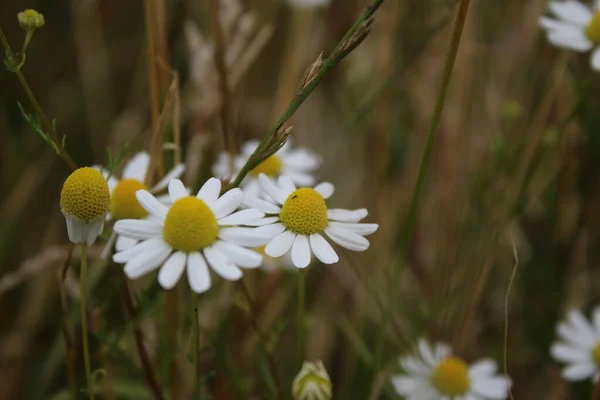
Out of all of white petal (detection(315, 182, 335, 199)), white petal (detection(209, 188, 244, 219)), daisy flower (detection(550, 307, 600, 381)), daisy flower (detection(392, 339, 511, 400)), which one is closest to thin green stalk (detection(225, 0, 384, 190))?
white petal (detection(209, 188, 244, 219))

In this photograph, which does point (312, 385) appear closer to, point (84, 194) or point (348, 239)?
point (348, 239)

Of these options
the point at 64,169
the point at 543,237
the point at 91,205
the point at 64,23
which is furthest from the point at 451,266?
the point at 64,23

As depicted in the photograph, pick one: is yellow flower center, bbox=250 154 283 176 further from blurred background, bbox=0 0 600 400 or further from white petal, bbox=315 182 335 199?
white petal, bbox=315 182 335 199

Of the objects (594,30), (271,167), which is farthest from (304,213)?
(594,30)

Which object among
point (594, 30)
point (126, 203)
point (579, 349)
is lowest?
point (126, 203)

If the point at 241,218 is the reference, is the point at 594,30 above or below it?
above

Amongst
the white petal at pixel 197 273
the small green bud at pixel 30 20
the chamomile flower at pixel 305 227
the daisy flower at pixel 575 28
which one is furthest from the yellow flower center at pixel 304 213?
the daisy flower at pixel 575 28

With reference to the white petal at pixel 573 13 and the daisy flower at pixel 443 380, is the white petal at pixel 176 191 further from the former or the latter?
the white petal at pixel 573 13
